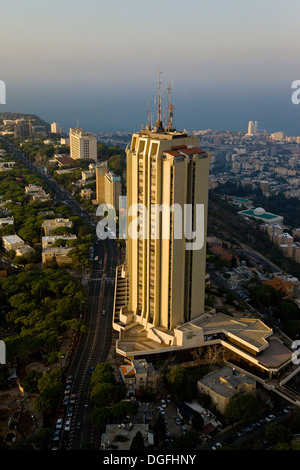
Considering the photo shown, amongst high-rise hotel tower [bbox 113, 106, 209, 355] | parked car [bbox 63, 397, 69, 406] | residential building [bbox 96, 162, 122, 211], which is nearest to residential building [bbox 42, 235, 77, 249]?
residential building [bbox 96, 162, 122, 211]

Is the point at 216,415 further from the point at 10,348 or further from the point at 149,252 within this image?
the point at 10,348

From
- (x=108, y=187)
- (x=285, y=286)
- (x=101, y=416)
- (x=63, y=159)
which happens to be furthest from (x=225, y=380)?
(x=63, y=159)

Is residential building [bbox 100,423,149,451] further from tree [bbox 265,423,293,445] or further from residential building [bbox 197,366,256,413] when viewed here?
tree [bbox 265,423,293,445]

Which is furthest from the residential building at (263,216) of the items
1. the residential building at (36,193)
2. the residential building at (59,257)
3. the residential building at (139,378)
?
the residential building at (139,378)

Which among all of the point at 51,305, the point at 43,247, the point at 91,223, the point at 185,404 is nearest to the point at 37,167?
the point at 91,223

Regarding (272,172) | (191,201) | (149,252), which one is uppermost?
(191,201)
